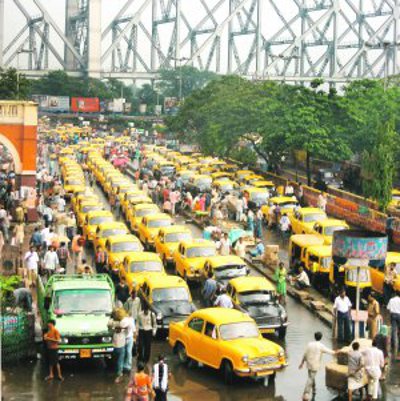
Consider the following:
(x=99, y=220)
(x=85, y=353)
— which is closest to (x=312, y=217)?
(x=99, y=220)

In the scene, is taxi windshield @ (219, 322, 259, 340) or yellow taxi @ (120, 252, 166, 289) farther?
yellow taxi @ (120, 252, 166, 289)

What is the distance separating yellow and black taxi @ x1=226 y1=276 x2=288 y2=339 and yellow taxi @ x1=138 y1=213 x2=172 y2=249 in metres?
10.6

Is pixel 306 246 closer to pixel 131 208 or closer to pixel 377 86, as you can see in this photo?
pixel 131 208

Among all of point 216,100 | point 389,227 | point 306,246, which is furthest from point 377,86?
point 306,246

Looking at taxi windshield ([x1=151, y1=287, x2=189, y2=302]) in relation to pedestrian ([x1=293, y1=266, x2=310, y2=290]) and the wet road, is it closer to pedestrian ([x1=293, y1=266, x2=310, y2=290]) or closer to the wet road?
the wet road

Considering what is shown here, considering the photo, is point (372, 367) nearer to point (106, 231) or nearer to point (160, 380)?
point (160, 380)

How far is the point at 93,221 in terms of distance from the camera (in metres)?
33.9

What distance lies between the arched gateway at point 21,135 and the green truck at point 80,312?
19294 millimetres

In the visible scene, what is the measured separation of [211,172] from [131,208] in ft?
60.8

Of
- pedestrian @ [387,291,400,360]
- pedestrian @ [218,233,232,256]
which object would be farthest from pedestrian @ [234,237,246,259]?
pedestrian @ [387,291,400,360]

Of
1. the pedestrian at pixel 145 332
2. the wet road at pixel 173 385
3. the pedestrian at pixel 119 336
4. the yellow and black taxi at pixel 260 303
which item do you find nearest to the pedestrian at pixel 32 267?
the yellow and black taxi at pixel 260 303

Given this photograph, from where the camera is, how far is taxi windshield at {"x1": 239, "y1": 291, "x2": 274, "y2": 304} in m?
21.6

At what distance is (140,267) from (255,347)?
8.26 m

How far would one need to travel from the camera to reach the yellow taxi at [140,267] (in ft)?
80.1
